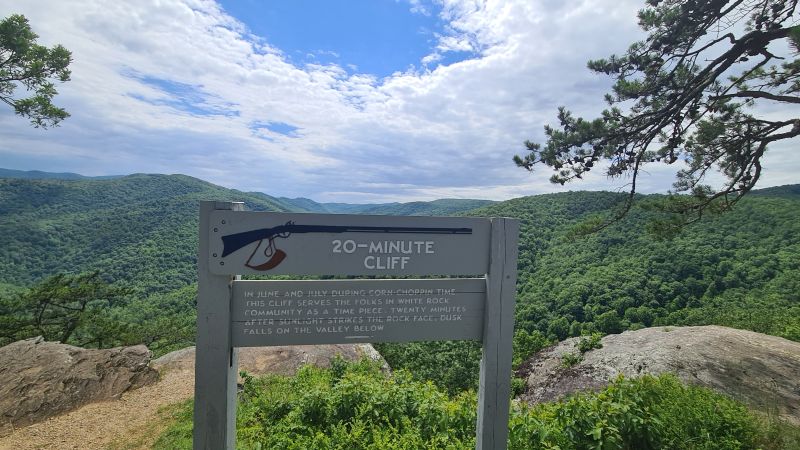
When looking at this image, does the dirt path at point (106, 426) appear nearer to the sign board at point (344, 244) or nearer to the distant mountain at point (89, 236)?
the sign board at point (344, 244)

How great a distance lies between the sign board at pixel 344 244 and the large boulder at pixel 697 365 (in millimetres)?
4561

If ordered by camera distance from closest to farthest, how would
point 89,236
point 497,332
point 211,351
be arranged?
point 211,351
point 497,332
point 89,236

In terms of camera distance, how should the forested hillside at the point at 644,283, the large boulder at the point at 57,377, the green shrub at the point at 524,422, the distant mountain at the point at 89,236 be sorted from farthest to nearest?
the distant mountain at the point at 89,236
the forested hillside at the point at 644,283
the large boulder at the point at 57,377
the green shrub at the point at 524,422

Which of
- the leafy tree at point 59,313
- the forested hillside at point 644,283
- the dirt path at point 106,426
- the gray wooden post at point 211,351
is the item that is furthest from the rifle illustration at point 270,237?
the leafy tree at point 59,313

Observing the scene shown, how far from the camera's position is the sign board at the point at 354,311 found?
273cm

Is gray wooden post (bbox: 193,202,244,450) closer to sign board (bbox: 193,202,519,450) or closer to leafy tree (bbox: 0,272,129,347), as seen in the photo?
sign board (bbox: 193,202,519,450)

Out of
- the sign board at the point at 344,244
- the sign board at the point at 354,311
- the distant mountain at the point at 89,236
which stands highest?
the sign board at the point at 344,244

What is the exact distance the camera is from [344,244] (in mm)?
2805

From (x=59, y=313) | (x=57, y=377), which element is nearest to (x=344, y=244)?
(x=57, y=377)

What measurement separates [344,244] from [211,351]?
1160 millimetres

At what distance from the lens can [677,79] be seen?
21.2ft

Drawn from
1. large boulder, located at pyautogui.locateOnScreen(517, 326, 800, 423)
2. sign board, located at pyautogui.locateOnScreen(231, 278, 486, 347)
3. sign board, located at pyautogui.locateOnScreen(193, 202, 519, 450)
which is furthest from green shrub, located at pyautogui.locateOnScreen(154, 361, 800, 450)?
large boulder, located at pyautogui.locateOnScreen(517, 326, 800, 423)

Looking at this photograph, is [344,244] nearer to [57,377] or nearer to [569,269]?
[57,377]

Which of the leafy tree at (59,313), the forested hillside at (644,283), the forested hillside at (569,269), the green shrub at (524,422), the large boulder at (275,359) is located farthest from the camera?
the forested hillside at (569,269)
